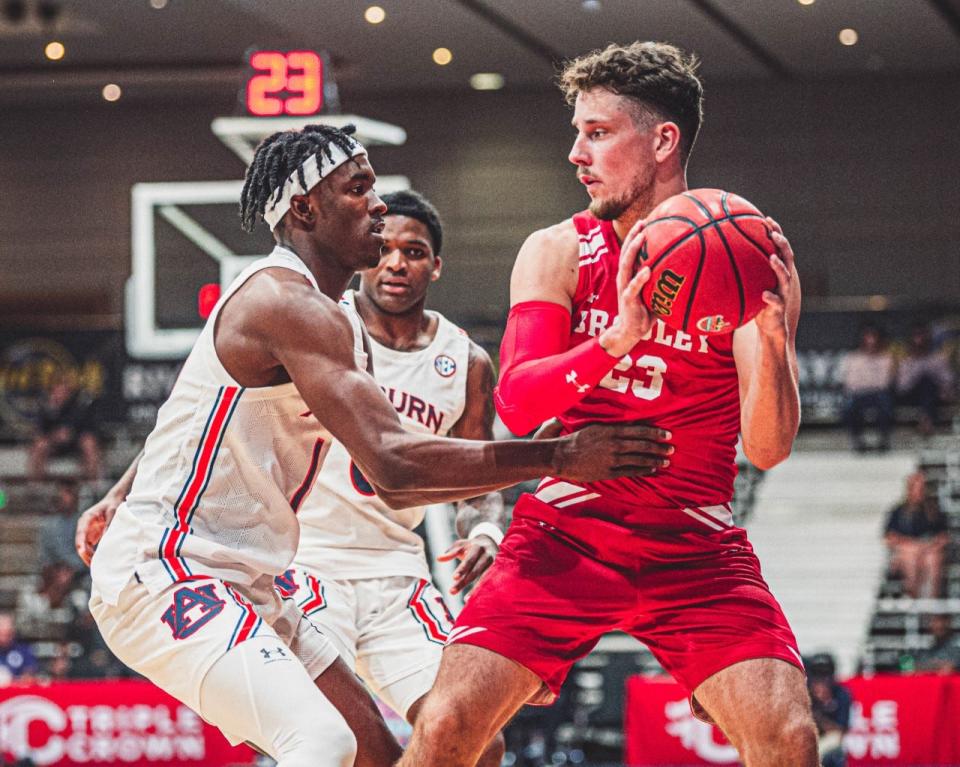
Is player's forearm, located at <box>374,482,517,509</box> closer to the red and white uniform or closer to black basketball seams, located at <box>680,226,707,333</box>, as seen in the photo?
the red and white uniform

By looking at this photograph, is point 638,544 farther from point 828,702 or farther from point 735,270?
point 828,702

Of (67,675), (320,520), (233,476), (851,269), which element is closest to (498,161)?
(851,269)

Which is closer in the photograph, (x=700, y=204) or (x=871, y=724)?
(x=700, y=204)

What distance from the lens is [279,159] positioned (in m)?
4.44

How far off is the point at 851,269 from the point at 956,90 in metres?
3.14

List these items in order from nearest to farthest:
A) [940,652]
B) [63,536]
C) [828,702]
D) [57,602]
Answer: [828,702] → [940,652] → [57,602] → [63,536]

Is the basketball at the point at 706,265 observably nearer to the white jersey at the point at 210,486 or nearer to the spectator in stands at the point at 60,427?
the white jersey at the point at 210,486

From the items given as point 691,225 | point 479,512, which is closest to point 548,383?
point 691,225

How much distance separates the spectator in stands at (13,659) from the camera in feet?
41.5

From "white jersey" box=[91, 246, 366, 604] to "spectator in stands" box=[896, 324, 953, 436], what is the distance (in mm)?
13850

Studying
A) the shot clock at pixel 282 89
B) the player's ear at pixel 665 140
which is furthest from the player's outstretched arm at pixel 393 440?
the shot clock at pixel 282 89

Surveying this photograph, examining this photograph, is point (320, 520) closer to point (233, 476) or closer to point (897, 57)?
point (233, 476)

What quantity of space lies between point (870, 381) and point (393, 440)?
13.9 metres

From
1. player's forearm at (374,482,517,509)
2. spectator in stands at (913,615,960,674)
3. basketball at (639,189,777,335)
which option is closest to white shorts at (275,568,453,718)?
player's forearm at (374,482,517,509)
